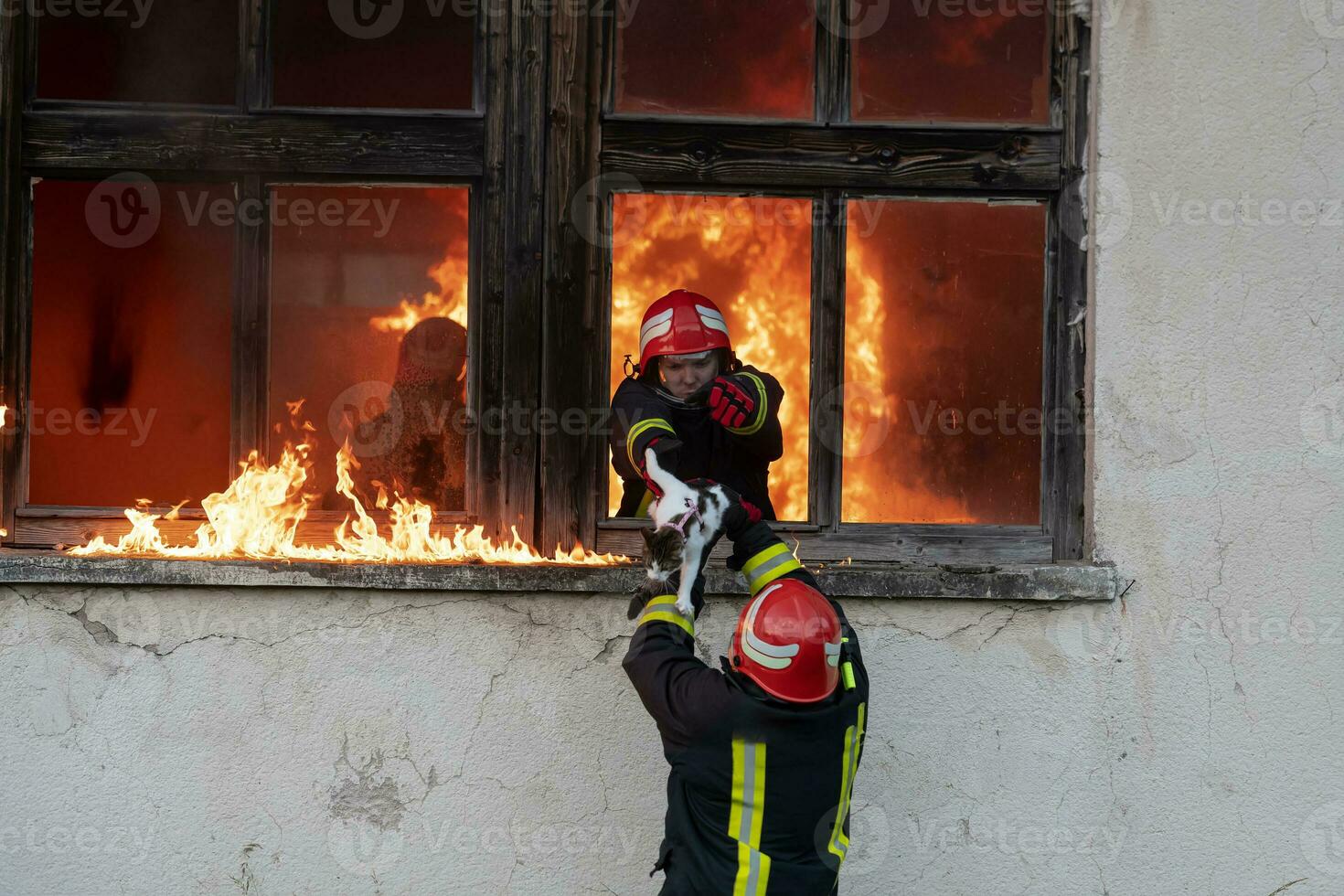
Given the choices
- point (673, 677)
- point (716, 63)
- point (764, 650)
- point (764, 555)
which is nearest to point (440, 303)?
point (716, 63)

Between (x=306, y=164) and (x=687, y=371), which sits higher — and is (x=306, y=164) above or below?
above

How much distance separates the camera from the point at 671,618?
2.84m

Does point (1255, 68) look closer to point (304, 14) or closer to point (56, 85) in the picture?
point (304, 14)

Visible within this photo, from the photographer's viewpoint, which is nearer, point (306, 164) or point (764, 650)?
point (764, 650)

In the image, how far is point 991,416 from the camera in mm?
4102

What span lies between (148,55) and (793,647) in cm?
322

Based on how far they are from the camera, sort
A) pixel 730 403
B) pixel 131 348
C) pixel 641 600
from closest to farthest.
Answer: pixel 641 600, pixel 730 403, pixel 131 348

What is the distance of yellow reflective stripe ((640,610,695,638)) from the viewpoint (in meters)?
2.84

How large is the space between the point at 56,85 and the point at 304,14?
905mm

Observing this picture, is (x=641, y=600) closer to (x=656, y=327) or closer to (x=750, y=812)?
(x=750, y=812)

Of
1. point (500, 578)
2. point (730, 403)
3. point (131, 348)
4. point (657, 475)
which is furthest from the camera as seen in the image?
point (131, 348)

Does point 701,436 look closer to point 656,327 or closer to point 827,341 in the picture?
point 656,327

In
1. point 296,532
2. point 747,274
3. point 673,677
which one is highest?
point 747,274

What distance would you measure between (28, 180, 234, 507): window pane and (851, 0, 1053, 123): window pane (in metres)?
2.38
